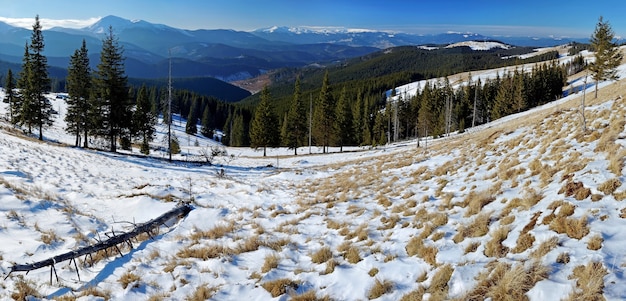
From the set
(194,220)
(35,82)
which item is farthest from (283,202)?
(35,82)

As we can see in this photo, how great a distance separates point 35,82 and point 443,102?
72.5 metres

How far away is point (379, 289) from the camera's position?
19.8ft

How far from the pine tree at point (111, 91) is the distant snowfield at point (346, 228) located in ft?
64.2

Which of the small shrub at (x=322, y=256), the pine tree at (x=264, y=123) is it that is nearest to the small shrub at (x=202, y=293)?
the small shrub at (x=322, y=256)

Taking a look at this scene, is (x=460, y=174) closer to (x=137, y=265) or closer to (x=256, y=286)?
(x=256, y=286)

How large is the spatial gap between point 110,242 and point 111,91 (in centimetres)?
3100

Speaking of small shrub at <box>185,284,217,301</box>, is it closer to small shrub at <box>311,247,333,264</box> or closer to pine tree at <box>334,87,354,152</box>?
small shrub at <box>311,247,333,264</box>

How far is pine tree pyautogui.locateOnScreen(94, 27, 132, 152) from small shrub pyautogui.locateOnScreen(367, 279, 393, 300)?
116 ft

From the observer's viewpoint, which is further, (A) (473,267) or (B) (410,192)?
(B) (410,192)

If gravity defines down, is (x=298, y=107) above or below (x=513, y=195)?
above

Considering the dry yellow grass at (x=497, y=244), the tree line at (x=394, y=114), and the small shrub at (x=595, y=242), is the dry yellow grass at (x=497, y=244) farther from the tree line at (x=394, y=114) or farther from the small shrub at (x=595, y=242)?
the tree line at (x=394, y=114)

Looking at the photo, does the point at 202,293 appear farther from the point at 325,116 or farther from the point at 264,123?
the point at 325,116

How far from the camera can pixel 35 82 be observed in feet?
119

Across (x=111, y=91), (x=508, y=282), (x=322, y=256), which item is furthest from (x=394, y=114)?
(x=508, y=282)
